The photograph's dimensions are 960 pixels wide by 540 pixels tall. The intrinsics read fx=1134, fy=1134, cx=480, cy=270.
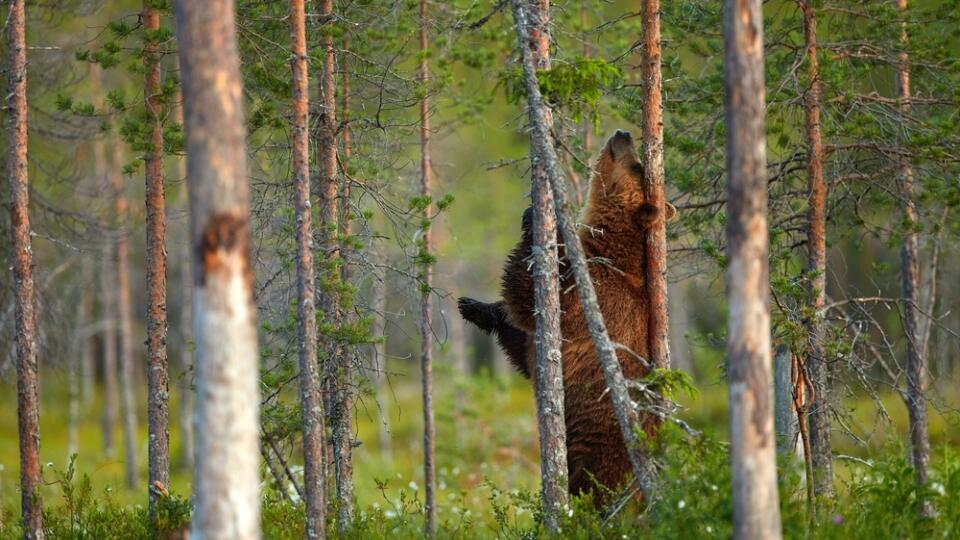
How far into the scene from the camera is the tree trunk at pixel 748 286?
23.1ft

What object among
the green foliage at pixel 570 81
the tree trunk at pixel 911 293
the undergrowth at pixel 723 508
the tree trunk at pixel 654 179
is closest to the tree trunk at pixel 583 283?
the green foliage at pixel 570 81

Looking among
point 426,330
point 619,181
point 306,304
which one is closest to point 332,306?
point 306,304

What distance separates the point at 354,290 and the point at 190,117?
417 cm

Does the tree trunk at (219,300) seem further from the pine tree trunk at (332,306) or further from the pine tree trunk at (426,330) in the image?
the pine tree trunk at (426,330)

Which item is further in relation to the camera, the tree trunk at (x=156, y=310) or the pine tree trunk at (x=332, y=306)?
the pine tree trunk at (x=332, y=306)

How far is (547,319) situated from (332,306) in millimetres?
3007

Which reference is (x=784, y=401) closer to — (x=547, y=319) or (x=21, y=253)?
(x=547, y=319)

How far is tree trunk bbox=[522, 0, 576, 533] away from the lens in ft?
30.8

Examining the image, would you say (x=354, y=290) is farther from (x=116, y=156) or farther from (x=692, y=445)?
(x=116, y=156)

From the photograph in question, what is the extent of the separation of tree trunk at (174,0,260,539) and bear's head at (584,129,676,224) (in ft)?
16.3

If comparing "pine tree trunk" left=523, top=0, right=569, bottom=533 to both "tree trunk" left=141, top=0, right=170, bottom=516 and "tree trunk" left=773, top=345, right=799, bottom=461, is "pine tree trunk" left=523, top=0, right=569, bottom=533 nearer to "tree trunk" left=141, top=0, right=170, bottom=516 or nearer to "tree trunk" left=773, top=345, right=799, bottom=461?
"tree trunk" left=773, top=345, right=799, bottom=461

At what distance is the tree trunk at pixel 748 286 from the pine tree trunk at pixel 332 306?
17.1 ft

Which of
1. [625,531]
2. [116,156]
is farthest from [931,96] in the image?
[116,156]

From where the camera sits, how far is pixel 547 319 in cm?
948
